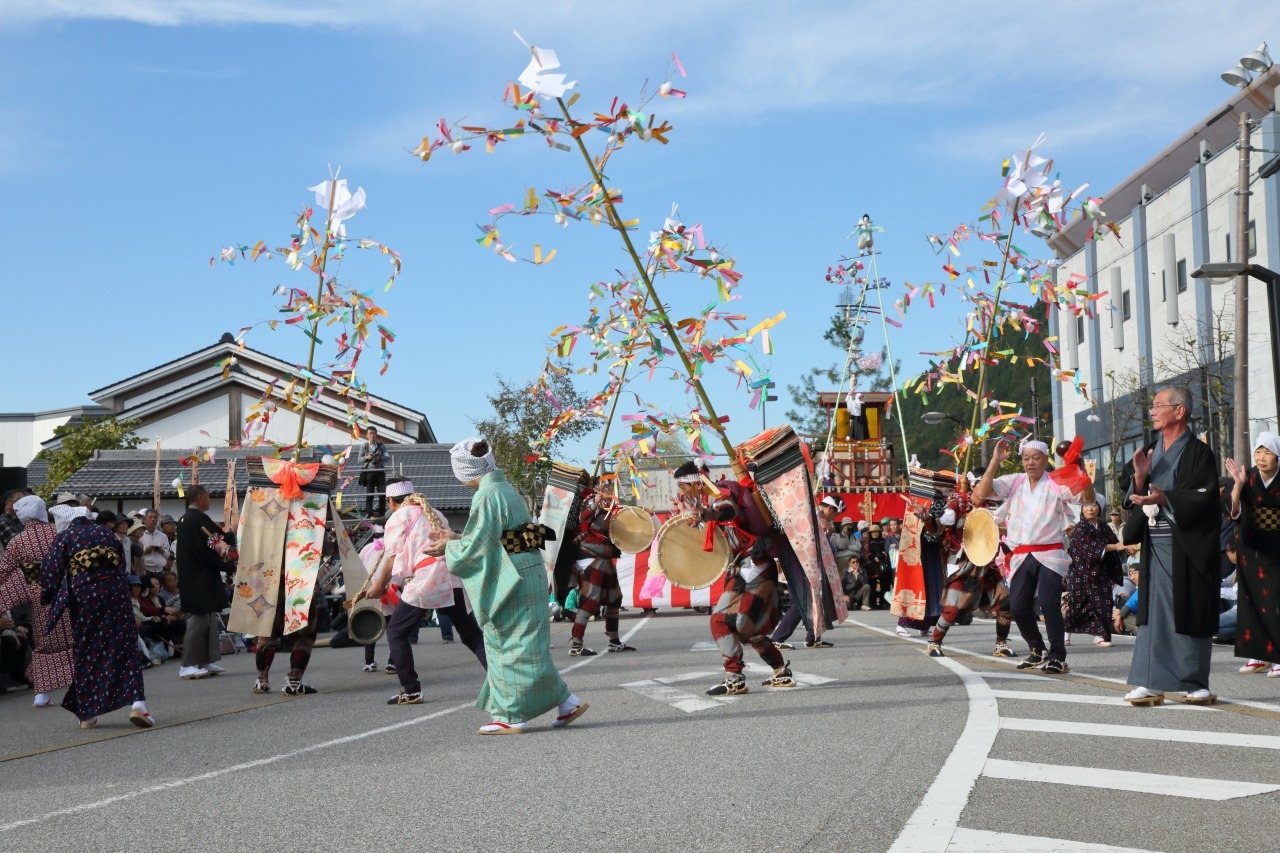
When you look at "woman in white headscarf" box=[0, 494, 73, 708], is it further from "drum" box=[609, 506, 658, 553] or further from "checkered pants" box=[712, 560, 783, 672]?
"drum" box=[609, 506, 658, 553]

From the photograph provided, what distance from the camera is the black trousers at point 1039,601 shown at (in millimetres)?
10836

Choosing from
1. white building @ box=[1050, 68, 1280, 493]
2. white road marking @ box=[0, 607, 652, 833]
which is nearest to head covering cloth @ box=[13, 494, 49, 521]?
white road marking @ box=[0, 607, 652, 833]

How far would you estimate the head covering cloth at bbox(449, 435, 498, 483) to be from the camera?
29.0 feet

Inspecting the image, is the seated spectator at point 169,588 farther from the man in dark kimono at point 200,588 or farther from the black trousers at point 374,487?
the black trousers at point 374,487

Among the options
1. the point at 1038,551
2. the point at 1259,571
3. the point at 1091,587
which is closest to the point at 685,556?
the point at 1038,551

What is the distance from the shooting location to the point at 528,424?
125 feet

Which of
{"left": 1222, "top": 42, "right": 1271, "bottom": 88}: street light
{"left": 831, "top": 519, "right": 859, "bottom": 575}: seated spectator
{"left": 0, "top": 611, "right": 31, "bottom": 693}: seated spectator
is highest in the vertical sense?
{"left": 1222, "top": 42, "right": 1271, "bottom": 88}: street light

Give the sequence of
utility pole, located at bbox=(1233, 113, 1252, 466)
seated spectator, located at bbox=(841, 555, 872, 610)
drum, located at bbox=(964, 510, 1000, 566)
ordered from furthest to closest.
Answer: seated spectator, located at bbox=(841, 555, 872, 610)
utility pole, located at bbox=(1233, 113, 1252, 466)
drum, located at bbox=(964, 510, 1000, 566)

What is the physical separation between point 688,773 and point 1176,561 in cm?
392

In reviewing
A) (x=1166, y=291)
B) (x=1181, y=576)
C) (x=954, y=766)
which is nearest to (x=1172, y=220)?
(x=1166, y=291)

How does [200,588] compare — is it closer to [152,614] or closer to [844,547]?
[152,614]

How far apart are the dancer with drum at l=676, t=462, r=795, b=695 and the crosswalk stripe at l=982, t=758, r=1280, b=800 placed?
3.68 metres

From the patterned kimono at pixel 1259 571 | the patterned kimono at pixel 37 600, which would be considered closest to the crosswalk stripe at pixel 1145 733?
the patterned kimono at pixel 1259 571

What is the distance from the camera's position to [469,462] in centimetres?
886
